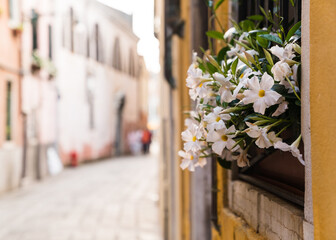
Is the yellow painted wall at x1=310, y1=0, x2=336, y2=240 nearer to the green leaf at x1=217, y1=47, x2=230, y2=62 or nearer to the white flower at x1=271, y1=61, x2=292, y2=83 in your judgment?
the white flower at x1=271, y1=61, x2=292, y2=83

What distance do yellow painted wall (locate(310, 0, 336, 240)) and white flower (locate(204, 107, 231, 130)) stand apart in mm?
337

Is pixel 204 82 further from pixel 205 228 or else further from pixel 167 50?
pixel 167 50

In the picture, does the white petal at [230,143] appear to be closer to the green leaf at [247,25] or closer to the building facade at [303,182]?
the building facade at [303,182]

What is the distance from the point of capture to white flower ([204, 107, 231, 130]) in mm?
1537

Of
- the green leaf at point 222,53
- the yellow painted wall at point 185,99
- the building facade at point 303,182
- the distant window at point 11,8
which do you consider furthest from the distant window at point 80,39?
the green leaf at point 222,53

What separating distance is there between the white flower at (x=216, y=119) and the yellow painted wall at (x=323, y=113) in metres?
0.34

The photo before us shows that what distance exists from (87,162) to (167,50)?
16.3 metres

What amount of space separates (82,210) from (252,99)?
8.06m

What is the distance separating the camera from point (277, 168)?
2035 millimetres

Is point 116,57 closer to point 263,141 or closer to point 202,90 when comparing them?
point 202,90

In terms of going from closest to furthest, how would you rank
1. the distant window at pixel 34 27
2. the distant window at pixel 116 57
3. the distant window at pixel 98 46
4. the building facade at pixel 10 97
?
the building facade at pixel 10 97 < the distant window at pixel 34 27 < the distant window at pixel 98 46 < the distant window at pixel 116 57

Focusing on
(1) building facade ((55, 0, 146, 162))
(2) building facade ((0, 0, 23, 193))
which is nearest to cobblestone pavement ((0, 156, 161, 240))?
(2) building facade ((0, 0, 23, 193))

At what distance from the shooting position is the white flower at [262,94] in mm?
1339

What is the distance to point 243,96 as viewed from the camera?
146 centimetres
